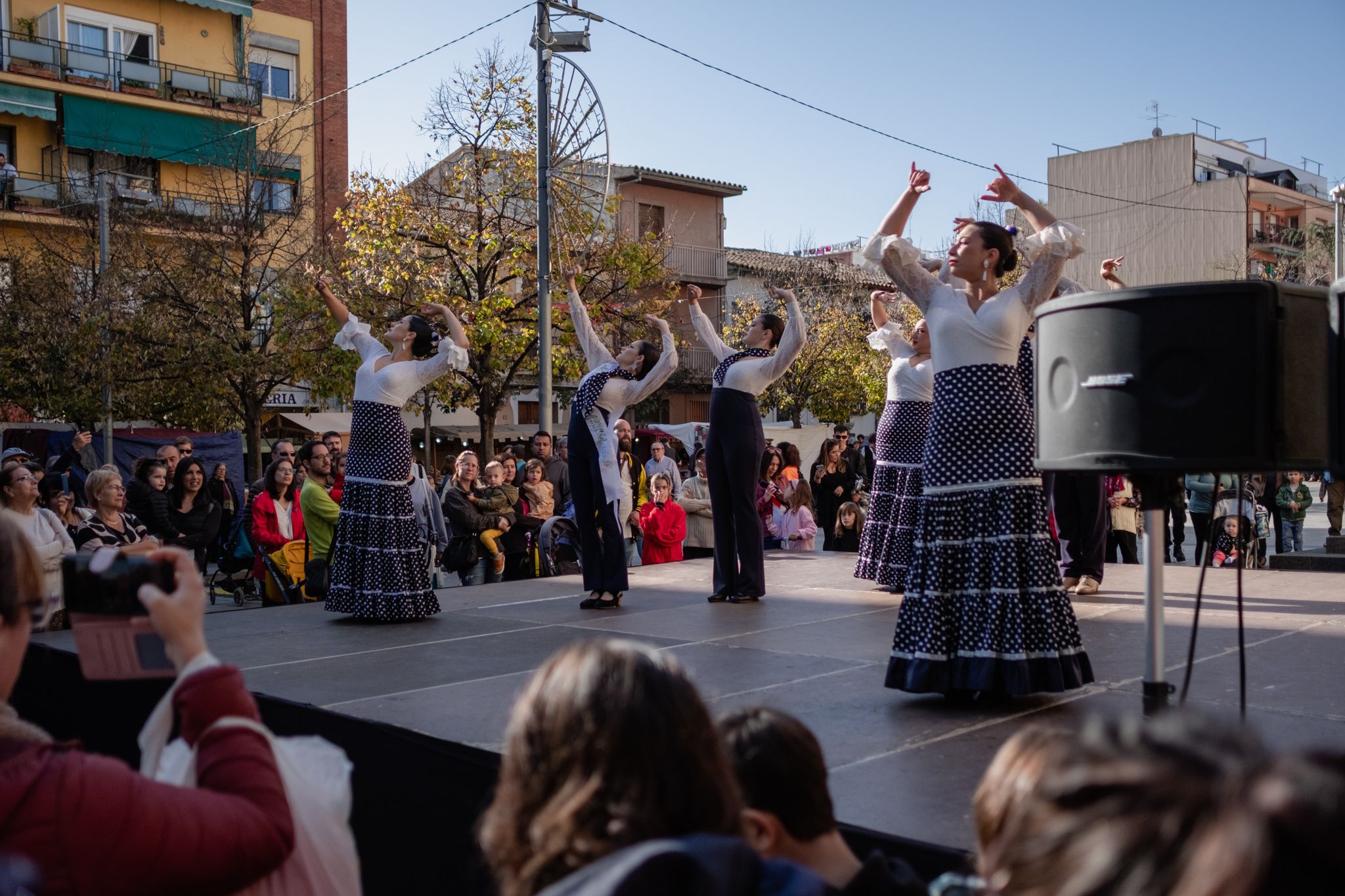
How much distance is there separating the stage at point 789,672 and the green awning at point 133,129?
2358 cm

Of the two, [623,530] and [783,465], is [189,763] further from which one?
[783,465]

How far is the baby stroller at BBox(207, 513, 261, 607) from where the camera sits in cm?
1088

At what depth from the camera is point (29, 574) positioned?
185 centimetres

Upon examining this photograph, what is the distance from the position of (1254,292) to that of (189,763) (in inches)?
111

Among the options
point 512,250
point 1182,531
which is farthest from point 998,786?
point 512,250

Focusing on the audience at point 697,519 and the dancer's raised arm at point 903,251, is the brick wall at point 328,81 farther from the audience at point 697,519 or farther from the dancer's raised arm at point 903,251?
the dancer's raised arm at point 903,251

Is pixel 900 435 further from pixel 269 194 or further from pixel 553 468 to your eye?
pixel 269 194

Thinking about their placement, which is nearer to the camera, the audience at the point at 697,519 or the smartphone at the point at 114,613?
the smartphone at the point at 114,613

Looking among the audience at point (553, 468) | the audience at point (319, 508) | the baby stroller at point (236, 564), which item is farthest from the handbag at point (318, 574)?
the audience at point (553, 468)

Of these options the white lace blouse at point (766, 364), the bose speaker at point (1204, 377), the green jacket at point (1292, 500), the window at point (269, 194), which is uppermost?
the window at point (269, 194)

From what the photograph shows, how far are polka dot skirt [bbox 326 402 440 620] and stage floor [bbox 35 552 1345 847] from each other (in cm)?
15

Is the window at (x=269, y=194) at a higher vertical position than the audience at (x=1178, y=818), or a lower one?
higher

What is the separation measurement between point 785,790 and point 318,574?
734cm

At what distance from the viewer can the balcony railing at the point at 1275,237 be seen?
46.7m
